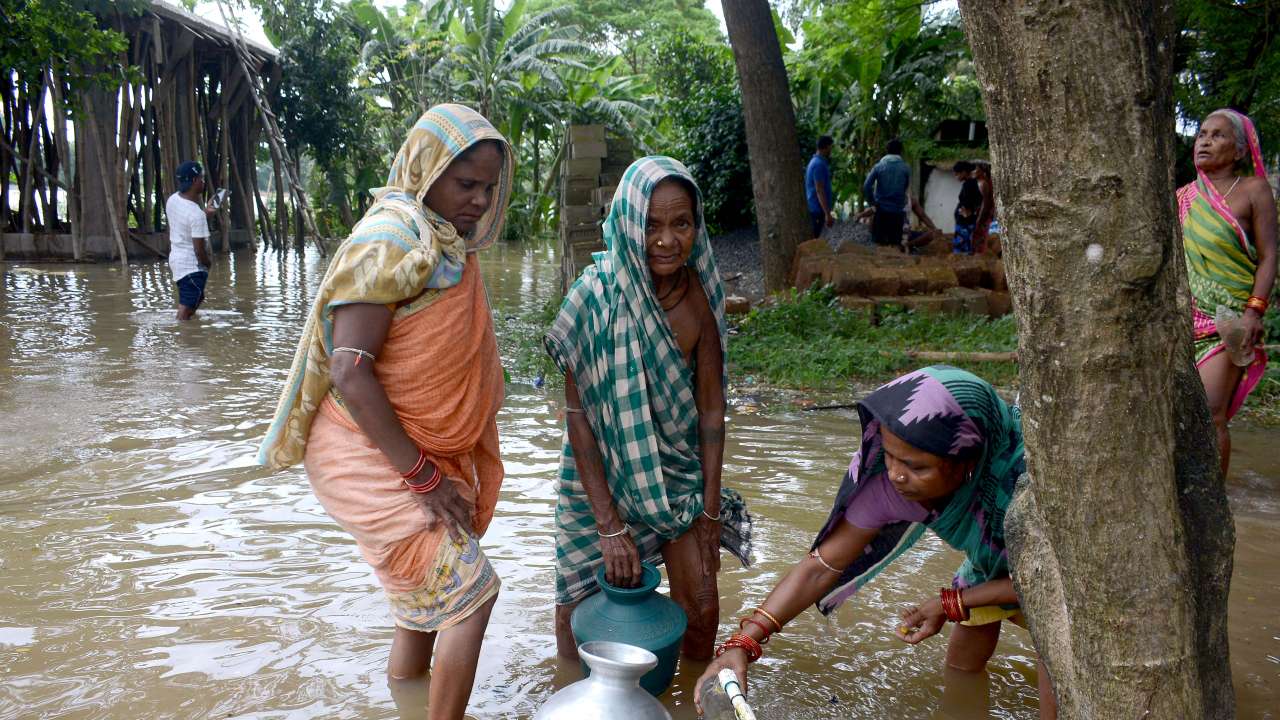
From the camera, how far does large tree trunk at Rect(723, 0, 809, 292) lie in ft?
31.3

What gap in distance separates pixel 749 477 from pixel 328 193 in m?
19.9

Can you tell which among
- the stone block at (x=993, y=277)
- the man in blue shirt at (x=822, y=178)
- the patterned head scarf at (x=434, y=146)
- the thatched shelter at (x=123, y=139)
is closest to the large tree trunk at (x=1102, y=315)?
the patterned head scarf at (x=434, y=146)

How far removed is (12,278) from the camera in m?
11.6

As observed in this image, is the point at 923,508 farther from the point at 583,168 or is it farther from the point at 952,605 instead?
the point at 583,168

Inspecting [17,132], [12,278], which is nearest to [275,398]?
[12,278]

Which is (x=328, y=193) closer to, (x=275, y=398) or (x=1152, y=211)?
(x=275, y=398)

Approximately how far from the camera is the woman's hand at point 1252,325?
12.8 ft

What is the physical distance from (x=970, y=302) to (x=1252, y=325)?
498 centimetres

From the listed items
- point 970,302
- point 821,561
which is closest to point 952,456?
point 821,561

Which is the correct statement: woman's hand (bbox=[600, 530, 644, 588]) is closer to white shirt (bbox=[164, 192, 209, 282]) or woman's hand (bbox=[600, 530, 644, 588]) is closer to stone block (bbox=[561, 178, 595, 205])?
stone block (bbox=[561, 178, 595, 205])

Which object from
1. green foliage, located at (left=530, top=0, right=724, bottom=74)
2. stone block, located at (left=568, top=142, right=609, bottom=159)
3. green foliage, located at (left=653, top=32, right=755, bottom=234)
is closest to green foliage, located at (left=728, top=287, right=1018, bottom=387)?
stone block, located at (left=568, top=142, right=609, bottom=159)

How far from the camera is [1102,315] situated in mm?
1596

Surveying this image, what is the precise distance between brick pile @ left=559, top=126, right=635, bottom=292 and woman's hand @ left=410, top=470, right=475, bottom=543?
21.5ft

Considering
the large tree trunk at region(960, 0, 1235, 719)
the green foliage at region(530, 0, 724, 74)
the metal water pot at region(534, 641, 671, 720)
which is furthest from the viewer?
the green foliage at region(530, 0, 724, 74)
